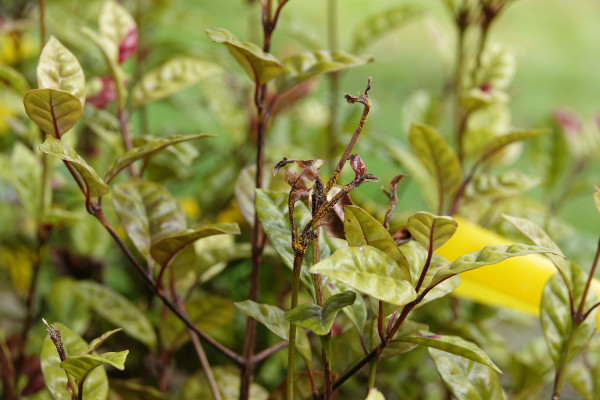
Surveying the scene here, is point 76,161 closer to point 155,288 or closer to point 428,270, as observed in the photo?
point 155,288

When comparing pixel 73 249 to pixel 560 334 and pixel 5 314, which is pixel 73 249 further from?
pixel 560 334

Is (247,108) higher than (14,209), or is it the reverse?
(247,108)

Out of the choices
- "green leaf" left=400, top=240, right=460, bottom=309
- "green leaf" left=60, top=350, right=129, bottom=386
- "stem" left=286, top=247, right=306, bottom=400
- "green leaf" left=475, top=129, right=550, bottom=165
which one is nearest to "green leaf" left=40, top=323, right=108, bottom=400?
"green leaf" left=60, top=350, right=129, bottom=386

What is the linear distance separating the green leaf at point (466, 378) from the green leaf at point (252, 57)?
10.5 inches

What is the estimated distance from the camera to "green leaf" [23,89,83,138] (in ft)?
1.57

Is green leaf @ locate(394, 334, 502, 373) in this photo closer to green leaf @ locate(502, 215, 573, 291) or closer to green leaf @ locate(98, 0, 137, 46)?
green leaf @ locate(502, 215, 573, 291)

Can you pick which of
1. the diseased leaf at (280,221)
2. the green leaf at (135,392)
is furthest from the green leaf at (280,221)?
the green leaf at (135,392)

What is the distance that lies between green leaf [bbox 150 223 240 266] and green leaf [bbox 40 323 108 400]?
10cm

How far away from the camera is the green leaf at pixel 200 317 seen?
2.27 ft

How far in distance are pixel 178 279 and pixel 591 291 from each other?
394 mm

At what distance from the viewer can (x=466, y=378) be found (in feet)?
1.74

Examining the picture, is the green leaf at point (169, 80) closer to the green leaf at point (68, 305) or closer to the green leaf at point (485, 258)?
the green leaf at point (68, 305)

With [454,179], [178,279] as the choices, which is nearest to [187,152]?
[178,279]

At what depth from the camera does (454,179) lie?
729mm
